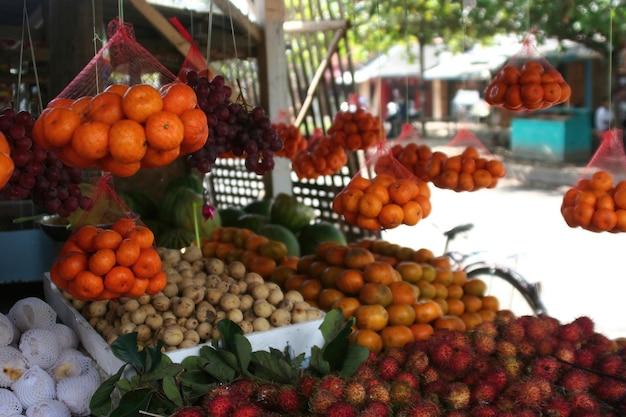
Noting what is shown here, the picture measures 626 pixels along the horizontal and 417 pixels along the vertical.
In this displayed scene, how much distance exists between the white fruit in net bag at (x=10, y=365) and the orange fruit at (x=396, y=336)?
4.63 ft

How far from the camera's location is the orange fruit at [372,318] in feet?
9.11

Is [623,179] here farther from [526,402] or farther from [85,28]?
[85,28]

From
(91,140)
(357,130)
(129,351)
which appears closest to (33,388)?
(129,351)

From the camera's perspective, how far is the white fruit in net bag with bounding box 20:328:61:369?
2.56 metres

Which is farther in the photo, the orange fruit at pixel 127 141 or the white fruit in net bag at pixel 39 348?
the white fruit in net bag at pixel 39 348

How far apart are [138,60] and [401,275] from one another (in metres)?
1.64

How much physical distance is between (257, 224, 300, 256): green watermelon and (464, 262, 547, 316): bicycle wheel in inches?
45.9

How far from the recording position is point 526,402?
203 centimetres

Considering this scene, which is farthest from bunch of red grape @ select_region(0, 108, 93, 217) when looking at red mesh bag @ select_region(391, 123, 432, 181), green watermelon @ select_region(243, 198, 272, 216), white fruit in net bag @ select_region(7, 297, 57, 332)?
green watermelon @ select_region(243, 198, 272, 216)

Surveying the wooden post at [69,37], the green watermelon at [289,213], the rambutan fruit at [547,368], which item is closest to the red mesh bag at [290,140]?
the green watermelon at [289,213]

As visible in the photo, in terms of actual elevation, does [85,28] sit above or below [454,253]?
above

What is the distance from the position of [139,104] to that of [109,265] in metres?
0.66

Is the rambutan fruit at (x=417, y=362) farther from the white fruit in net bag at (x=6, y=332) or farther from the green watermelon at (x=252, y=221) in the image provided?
the green watermelon at (x=252, y=221)

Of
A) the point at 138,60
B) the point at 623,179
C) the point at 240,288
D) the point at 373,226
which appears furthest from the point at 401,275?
the point at 138,60
